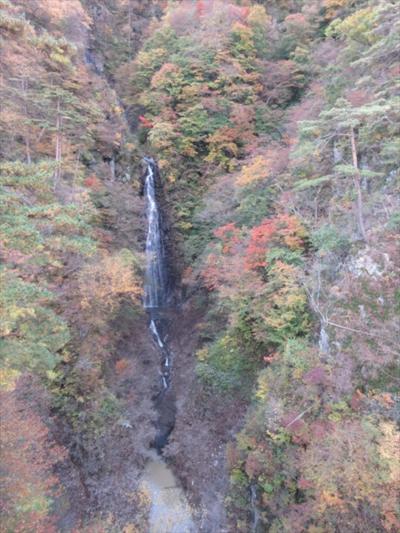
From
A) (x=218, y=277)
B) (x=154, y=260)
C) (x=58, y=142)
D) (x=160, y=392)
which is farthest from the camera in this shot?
(x=154, y=260)

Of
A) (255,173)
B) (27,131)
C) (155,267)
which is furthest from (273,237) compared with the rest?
(27,131)

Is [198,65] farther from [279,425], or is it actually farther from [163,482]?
[163,482]

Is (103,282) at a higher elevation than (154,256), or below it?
below

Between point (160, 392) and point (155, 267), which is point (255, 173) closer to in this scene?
point (155, 267)

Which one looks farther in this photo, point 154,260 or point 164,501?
point 154,260

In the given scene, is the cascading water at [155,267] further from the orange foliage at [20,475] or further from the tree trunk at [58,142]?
the orange foliage at [20,475]

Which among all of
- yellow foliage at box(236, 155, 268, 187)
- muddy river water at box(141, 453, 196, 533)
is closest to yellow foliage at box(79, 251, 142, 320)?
yellow foliage at box(236, 155, 268, 187)

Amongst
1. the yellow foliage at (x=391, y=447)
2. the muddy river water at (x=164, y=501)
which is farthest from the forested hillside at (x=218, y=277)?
the muddy river water at (x=164, y=501)
